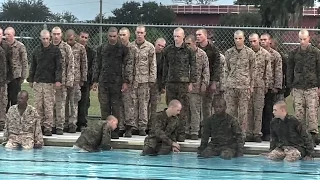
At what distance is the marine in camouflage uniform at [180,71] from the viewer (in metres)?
11.4

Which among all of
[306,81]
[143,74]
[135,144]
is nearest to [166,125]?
[135,144]

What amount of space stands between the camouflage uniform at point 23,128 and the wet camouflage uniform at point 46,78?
0.63 metres

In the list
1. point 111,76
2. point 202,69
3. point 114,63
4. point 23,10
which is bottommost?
point 111,76

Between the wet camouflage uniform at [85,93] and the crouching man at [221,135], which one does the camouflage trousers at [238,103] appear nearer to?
the crouching man at [221,135]

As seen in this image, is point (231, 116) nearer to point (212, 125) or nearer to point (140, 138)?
point (212, 125)

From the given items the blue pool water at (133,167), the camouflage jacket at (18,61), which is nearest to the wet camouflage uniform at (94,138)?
the blue pool water at (133,167)

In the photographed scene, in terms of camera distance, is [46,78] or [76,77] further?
[76,77]

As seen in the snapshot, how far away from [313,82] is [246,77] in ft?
3.75

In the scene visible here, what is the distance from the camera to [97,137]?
10.8m

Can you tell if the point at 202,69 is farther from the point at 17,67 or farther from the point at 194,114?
the point at 17,67

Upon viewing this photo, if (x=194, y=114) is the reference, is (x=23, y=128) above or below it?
below

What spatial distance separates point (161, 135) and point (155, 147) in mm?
220

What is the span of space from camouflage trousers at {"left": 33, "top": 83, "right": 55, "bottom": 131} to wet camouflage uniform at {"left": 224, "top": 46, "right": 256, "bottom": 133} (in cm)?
318

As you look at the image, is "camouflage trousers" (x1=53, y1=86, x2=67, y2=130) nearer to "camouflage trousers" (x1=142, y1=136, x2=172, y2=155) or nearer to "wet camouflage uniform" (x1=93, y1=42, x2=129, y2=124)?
"wet camouflage uniform" (x1=93, y1=42, x2=129, y2=124)
